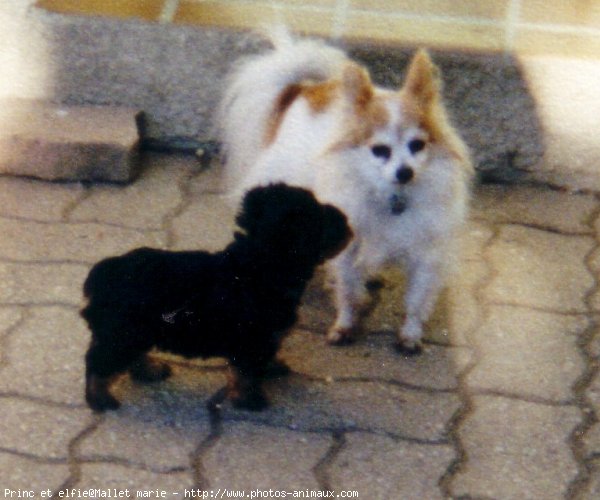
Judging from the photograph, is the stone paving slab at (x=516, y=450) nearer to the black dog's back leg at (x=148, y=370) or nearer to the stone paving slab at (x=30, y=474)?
the black dog's back leg at (x=148, y=370)

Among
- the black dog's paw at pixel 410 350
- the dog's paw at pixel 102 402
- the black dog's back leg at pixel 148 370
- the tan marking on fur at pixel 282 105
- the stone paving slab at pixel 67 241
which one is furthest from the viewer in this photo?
the tan marking on fur at pixel 282 105

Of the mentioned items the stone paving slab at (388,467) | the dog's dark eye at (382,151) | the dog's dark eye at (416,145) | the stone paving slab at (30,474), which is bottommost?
the stone paving slab at (30,474)

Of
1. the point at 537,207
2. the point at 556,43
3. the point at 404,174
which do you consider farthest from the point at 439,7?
the point at 404,174

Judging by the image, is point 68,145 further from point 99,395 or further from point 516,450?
point 516,450

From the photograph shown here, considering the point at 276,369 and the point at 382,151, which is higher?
the point at 382,151

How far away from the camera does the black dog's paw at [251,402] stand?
267 centimetres

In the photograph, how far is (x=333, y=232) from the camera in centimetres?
249

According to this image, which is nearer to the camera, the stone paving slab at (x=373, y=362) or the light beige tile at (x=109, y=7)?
the stone paving slab at (x=373, y=362)

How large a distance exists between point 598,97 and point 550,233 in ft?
1.85

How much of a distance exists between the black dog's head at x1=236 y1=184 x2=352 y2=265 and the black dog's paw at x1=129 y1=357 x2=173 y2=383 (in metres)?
0.53

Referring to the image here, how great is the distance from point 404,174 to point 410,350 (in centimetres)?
55

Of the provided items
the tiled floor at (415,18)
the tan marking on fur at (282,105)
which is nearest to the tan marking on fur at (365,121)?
the tan marking on fur at (282,105)

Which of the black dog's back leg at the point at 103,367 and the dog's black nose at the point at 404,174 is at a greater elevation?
the dog's black nose at the point at 404,174

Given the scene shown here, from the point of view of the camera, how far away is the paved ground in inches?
97.6
